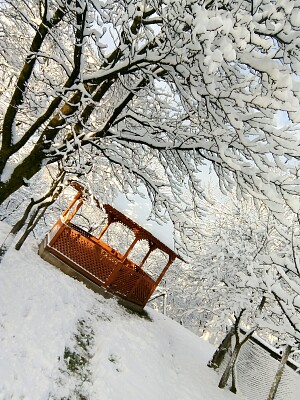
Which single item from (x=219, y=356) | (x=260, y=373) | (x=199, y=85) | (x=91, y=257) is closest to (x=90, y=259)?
(x=91, y=257)

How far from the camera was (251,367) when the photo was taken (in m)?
11.8

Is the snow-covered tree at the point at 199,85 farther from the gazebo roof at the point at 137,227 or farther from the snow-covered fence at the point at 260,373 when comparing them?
the snow-covered fence at the point at 260,373

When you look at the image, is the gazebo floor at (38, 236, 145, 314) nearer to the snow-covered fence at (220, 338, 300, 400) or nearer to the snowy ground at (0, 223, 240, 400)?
the snowy ground at (0, 223, 240, 400)

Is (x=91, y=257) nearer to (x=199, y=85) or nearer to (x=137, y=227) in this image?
(x=137, y=227)

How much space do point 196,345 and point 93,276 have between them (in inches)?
231

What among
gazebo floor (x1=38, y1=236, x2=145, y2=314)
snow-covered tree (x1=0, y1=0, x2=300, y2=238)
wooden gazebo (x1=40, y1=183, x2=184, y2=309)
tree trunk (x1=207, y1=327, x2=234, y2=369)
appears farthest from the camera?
wooden gazebo (x1=40, y1=183, x2=184, y2=309)

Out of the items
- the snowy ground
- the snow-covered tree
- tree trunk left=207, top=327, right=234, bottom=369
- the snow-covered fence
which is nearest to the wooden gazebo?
the snowy ground

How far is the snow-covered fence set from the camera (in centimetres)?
1034

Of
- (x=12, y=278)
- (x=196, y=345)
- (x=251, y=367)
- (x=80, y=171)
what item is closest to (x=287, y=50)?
(x=80, y=171)

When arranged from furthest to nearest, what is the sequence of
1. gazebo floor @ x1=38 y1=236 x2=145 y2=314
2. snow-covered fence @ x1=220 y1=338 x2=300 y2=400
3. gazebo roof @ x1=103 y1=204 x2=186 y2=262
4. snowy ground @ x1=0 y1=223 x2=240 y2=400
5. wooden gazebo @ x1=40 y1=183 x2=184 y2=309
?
gazebo roof @ x1=103 y1=204 x2=186 y2=262 < wooden gazebo @ x1=40 y1=183 x2=184 y2=309 < gazebo floor @ x1=38 y1=236 x2=145 y2=314 < snow-covered fence @ x1=220 y1=338 x2=300 y2=400 < snowy ground @ x1=0 y1=223 x2=240 y2=400

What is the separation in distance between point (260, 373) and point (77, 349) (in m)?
6.92

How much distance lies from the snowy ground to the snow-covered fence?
38.0 inches

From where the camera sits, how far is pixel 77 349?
802cm

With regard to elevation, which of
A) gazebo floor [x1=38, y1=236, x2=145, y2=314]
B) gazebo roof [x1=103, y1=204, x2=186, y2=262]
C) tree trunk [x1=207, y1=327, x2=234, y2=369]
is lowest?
gazebo floor [x1=38, y1=236, x2=145, y2=314]
